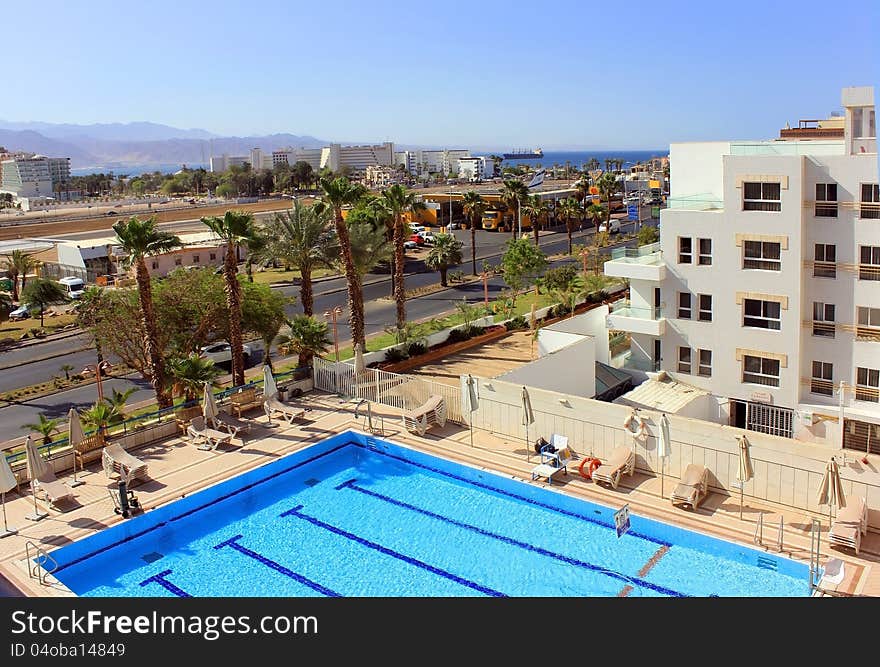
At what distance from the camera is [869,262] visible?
→ 901 inches

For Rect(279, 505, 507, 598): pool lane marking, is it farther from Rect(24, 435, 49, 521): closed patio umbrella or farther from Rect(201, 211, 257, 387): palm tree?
Rect(201, 211, 257, 387): palm tree

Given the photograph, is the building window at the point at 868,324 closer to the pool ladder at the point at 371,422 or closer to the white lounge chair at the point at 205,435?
the pool ladder at the point at 371,422

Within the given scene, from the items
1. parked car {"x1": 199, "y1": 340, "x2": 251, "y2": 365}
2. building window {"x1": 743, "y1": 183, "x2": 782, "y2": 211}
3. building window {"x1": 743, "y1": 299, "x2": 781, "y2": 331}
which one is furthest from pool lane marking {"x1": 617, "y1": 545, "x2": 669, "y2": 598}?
parked car {"x1": 199, "y1": 340, "x2": 251, "y2": 365}

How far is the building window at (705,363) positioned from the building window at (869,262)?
5.16m

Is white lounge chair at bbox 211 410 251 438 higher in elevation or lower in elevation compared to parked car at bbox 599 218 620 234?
lower

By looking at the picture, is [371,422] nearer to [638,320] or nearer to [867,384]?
[638,320]

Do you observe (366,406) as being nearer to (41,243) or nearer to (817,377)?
(817,377)

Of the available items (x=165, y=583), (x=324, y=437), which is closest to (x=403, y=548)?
(x=165, y=583)

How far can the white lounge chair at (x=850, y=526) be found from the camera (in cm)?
1497

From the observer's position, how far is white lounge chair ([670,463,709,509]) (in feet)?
56.4

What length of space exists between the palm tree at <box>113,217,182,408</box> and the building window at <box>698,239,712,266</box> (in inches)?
653

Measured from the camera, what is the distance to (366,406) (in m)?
25.2
